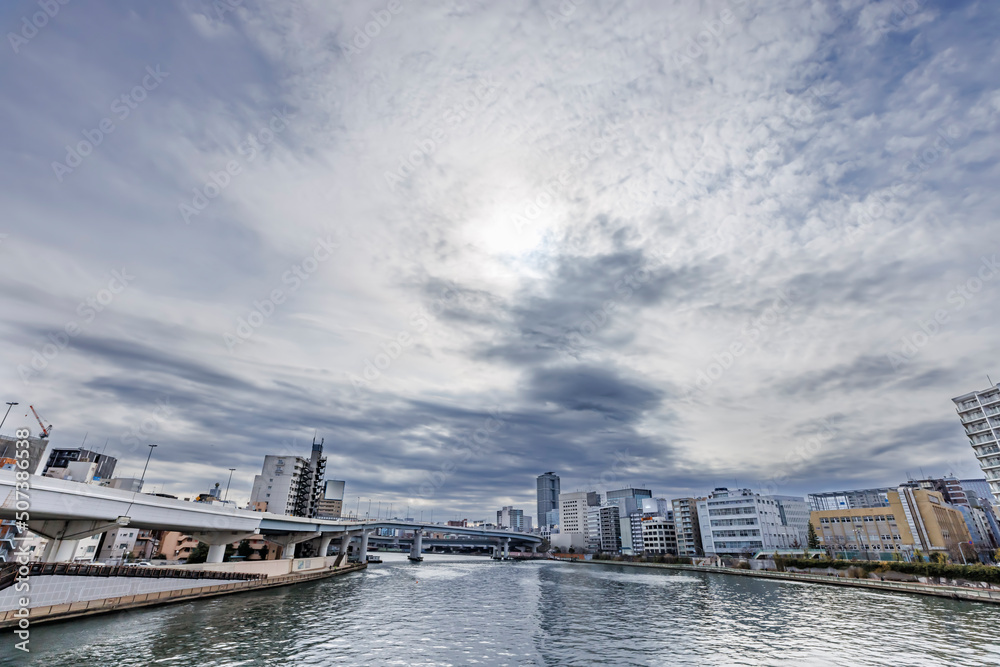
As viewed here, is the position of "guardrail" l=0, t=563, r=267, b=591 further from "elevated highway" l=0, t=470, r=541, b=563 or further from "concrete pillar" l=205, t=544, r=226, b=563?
"concrete pillar" l=205, t=544, r=226, b=563

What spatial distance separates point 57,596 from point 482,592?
4783 centimetres

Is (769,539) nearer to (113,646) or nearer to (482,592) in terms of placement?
(482,592)

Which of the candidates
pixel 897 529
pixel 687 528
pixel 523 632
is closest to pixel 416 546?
pixel 687 528

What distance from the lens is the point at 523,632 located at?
36500 mm

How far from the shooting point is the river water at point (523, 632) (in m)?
27.5

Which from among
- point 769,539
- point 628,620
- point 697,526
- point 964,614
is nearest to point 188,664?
point 628,620

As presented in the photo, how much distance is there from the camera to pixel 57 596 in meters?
33.4

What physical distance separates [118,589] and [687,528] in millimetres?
157784

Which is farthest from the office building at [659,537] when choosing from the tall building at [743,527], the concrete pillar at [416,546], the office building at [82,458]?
the office building at [82,458]

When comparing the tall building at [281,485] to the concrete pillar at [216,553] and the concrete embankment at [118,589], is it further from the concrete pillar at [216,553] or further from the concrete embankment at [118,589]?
the concrete embankment at [118,589]

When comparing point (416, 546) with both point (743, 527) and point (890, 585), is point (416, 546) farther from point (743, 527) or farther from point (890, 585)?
point (890, 585)

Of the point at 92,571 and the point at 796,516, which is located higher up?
the point at 796,516

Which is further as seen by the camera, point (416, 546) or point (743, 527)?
point (416, 546)

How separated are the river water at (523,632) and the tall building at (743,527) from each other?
69.7m
